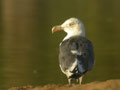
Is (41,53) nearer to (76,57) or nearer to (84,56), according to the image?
(84,56)

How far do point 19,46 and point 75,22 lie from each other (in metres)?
15.3

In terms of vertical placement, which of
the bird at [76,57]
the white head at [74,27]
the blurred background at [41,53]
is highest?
the white head at [74,27]

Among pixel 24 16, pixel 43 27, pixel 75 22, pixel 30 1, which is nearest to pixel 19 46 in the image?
pixel 43 27

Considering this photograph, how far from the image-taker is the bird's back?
1166 cm

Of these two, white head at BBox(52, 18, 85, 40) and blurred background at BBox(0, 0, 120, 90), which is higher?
white head at BBox(52, 18, 85, 40)

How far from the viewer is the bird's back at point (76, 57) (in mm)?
11664

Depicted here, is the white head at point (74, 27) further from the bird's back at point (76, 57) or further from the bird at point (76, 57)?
the bird's back at point (76, 57)

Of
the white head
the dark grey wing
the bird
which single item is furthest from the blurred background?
the dark grey wing

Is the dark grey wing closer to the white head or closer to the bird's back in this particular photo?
the bird's back

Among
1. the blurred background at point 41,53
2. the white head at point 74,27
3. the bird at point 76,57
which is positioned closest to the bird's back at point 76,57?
the bird at point 76,57

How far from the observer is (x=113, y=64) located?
24.2 meters

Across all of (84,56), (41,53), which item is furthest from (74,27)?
(41,53)

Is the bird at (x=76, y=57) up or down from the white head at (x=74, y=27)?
down

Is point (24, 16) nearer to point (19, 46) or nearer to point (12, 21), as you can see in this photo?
point (12, 21)
